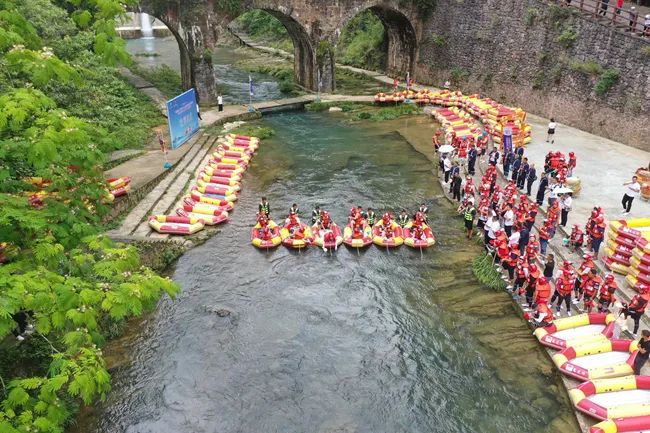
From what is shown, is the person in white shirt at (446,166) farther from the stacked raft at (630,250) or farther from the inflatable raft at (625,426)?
the inflatable raft at (625,426)

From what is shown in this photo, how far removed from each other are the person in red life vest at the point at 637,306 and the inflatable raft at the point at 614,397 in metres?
1.62

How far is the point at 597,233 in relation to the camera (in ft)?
47.5

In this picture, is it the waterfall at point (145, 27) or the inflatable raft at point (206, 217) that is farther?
the waterfall at point (145, 27)

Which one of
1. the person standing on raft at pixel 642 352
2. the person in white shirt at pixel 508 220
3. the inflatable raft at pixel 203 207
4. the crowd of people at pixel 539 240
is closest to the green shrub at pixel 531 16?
the crowd of people at pixel 539 240

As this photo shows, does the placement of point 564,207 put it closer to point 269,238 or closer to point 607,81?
point 269,238

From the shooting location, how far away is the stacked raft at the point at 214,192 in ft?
59.0

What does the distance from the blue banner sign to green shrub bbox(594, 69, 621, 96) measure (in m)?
20.0

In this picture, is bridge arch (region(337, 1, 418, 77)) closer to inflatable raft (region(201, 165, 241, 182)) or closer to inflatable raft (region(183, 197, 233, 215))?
inflatable raft (region(201, 165, 241, 182))

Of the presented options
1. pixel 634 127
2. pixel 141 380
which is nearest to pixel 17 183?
pixel 141 380

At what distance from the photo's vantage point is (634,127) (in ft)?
76.7

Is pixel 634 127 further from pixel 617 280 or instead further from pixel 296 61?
pixel 296 61

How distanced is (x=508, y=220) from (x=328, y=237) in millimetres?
5815

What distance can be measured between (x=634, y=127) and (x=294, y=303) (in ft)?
62.1

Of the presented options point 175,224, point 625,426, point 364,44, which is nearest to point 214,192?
point 175,224
